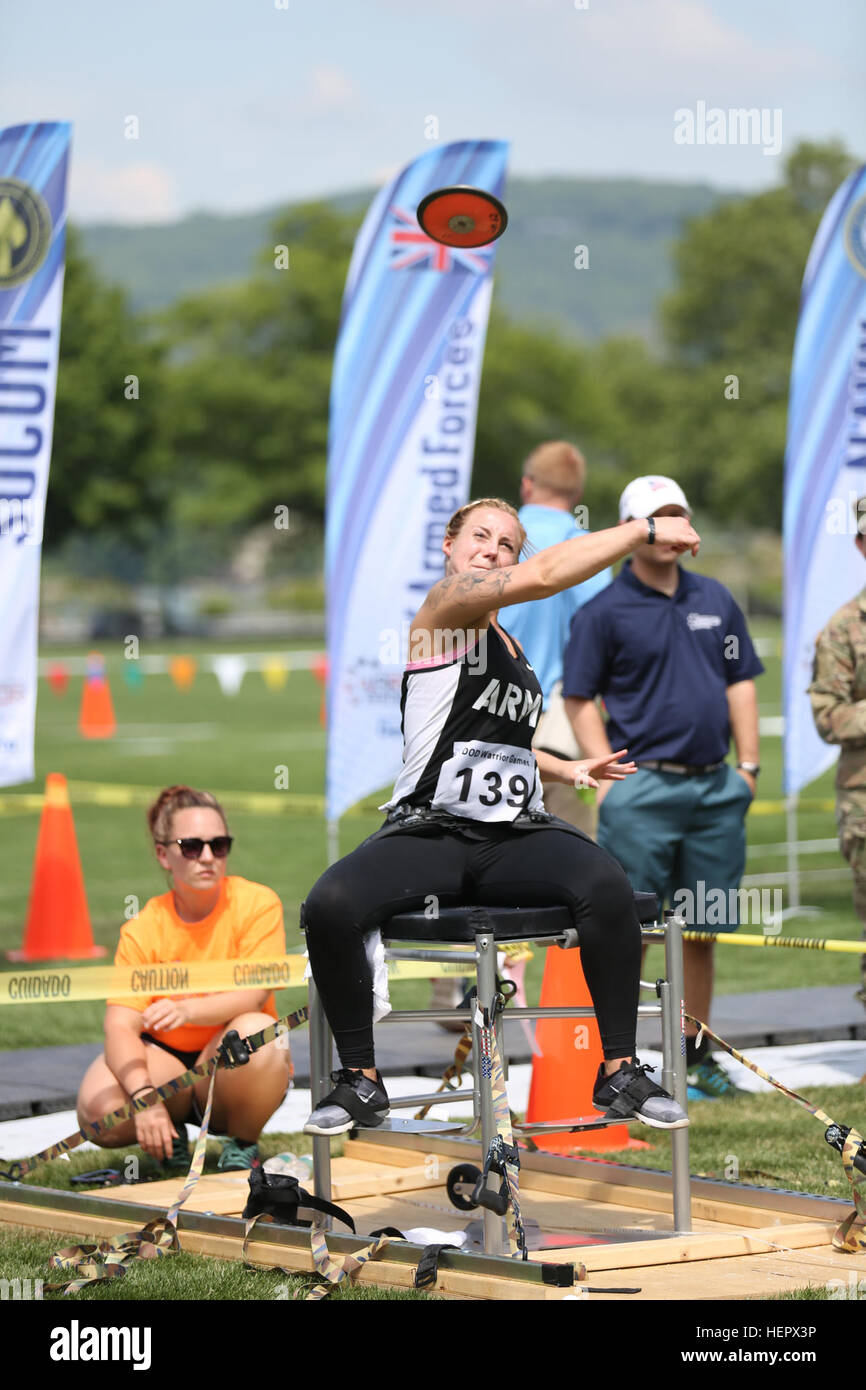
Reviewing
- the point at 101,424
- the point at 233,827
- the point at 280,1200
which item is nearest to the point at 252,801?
the point at 233,827

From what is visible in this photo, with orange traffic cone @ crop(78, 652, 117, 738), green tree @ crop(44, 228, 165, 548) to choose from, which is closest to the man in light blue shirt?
orange traffic cone @ crop(78, 652, 117, 738)

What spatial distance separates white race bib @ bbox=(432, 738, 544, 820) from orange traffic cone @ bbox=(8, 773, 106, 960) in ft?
20.3

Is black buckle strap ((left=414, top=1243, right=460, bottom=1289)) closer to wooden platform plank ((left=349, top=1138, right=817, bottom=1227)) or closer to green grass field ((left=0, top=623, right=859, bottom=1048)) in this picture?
wooden platform plank ((left=349, top=1138, right=817, bottom=1227))

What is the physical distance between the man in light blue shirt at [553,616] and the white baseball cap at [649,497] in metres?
1.17

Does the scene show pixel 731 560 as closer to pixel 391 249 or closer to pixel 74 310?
pixel 74 310

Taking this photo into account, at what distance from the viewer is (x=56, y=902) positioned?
36.0 ft

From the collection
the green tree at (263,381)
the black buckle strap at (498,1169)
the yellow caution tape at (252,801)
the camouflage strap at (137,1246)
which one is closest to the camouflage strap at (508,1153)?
the black buckle strap at (498,1169)

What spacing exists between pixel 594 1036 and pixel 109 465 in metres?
80.3

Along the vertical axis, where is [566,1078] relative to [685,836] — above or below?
below

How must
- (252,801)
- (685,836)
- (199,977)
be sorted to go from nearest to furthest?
(199,977) → (685,836) → (252,801)

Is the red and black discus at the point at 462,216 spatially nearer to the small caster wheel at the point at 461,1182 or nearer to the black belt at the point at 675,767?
the black belt at the point at 675,767

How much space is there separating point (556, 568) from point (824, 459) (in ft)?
20.8

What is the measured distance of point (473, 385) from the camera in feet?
33.6

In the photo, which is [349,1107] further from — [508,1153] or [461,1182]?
[461,1182]
